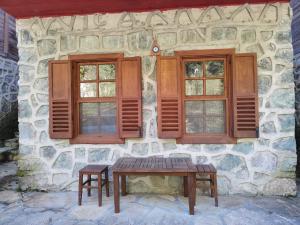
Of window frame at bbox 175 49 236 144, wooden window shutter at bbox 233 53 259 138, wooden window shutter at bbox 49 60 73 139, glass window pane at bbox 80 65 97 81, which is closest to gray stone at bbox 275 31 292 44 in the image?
wooden window shutter at bbox 233 53 259 138

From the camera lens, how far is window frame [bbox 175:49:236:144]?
3.35 meters

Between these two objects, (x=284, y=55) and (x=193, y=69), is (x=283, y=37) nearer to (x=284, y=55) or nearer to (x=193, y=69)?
(x=284, y=55)

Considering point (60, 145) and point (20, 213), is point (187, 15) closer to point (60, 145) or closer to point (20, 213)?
point (60, 145)

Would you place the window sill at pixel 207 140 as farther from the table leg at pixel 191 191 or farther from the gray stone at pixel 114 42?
the gray stone at pixel 114 42

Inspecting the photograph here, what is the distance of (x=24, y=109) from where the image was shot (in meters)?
3.62

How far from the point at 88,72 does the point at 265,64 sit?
2515 millimetres

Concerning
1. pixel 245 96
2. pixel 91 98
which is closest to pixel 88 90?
pixel 91 98

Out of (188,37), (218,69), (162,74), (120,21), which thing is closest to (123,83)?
(162,74)

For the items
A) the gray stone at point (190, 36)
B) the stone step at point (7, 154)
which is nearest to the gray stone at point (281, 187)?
the gray stone at point (190, 36)

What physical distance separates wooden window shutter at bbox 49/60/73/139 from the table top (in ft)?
3.16

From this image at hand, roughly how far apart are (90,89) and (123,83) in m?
0.57

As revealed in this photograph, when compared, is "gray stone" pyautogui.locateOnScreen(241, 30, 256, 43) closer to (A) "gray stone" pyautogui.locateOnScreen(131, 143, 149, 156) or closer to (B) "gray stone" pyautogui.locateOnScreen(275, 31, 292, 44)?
(B) "gray stone" pyautogui.locateOnScreen(275, 31, 292, 44)

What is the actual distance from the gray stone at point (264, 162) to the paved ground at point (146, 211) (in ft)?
1.22

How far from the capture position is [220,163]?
3363 millimetres
